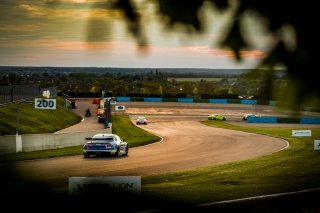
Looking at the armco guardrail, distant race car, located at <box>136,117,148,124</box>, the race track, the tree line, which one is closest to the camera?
the tree line

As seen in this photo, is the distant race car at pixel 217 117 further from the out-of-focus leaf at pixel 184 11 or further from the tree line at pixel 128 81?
the out-of-focus leaf at pixel 184 11

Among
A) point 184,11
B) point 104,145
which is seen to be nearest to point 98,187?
point 184,11

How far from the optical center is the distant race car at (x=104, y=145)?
18083 millimetres

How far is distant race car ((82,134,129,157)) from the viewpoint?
59.3 feet

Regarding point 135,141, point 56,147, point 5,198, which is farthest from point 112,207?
point 135,141

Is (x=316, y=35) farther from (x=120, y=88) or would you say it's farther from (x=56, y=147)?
(x=56, y=147)

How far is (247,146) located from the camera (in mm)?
26156

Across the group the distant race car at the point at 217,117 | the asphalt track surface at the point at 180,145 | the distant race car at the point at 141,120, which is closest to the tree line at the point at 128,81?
the asphalt track surface at the point at 180,145

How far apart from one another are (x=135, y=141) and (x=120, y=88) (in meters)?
24.5

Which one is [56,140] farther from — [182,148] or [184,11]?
[184,11]

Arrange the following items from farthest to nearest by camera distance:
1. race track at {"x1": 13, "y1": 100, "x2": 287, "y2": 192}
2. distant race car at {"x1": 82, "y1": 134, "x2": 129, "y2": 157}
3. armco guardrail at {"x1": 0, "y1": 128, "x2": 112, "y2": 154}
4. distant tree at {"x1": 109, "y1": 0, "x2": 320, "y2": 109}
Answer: armco guardrail at {"x1": 0, "y1": 128, "x2": 112, "y2": 154} → distant race car at {"x1": 82, "y1": 134, "x2": 129, "y2": 157} → race track at {"x1": 13, "y1": 100, "x2": 287, "y2": 192} → distant tree at {"x1": 109, "y1": 0, "x2": 320, "y2": 109}

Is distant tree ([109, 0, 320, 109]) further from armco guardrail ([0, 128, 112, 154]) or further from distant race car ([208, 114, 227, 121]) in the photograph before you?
distant race car ([208, 114, 227, 121])

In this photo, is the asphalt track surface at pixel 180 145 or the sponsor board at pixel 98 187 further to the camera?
the asphalt track surface at pixel 180 145

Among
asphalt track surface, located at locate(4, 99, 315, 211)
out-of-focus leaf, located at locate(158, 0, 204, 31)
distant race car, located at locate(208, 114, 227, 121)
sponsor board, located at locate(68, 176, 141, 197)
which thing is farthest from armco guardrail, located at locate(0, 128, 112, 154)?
distant race car, located at locate(208, 114, 227, 121)
